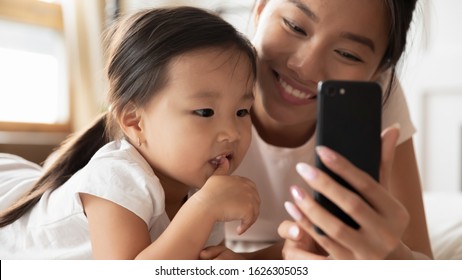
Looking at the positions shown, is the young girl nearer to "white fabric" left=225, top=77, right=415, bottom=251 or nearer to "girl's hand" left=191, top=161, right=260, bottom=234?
"girl's hand" left=191, top=161, right=260, bottom=234

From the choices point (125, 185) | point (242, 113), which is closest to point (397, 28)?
point (242, 113)

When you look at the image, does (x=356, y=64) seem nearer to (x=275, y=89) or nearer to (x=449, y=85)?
(x=275, y=89)

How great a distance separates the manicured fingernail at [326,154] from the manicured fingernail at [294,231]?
0.12 metres

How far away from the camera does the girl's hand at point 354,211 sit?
1.79 feet

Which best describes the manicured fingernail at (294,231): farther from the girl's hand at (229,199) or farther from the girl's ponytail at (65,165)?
the girl's ponytail at (65,165)

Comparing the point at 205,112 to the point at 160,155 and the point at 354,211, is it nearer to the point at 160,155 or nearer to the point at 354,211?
the point at 160,155

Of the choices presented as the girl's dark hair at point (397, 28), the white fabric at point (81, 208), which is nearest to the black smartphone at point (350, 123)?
the white fabric at point (81, 208)

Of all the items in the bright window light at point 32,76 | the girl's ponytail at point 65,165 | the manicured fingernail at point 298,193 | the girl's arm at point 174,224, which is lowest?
the bright window light at point 32,76

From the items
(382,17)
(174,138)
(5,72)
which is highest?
(382,17)

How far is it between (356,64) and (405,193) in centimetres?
34

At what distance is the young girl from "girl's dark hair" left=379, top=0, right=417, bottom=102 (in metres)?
0.27

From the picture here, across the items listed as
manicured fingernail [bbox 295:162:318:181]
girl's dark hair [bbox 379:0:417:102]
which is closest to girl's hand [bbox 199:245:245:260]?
manicured fingernail [bbox 295:162:318:181]

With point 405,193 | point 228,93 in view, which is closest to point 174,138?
point 228,93

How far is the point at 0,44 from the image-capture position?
6.41ft
